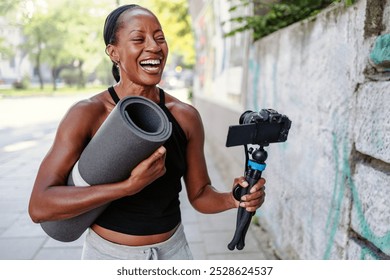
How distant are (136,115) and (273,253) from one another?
2.43m

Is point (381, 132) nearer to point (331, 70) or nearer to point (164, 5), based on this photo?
point (331, 70)

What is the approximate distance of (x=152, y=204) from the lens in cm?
146

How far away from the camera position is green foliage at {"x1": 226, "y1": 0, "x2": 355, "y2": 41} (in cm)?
305

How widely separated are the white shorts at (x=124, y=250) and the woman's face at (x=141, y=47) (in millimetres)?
611

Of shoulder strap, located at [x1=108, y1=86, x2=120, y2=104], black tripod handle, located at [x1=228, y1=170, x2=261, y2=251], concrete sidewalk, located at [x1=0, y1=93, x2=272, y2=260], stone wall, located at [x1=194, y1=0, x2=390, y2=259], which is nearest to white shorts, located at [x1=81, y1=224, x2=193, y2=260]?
black tripod handle, located at [x1=228, y1=170, x2=261, y2=251]

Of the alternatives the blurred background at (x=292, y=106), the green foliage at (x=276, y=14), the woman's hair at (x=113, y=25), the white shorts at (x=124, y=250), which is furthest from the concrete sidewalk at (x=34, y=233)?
the green foliage at (x=276, y=14)

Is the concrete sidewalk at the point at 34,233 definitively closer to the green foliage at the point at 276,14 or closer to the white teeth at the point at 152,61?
the white teeth at the point at 152,61

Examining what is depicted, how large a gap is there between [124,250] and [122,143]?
54cm

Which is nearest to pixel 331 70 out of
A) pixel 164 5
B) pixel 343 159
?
pixel 343 159

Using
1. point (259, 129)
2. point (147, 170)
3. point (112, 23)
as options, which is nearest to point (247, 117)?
point (259, 129)

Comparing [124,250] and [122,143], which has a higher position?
[122,143]

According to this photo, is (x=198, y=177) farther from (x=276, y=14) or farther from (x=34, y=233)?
(x=34, y=233)

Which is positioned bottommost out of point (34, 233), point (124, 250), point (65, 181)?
point (34, 233)

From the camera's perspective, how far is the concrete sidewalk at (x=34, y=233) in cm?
275
